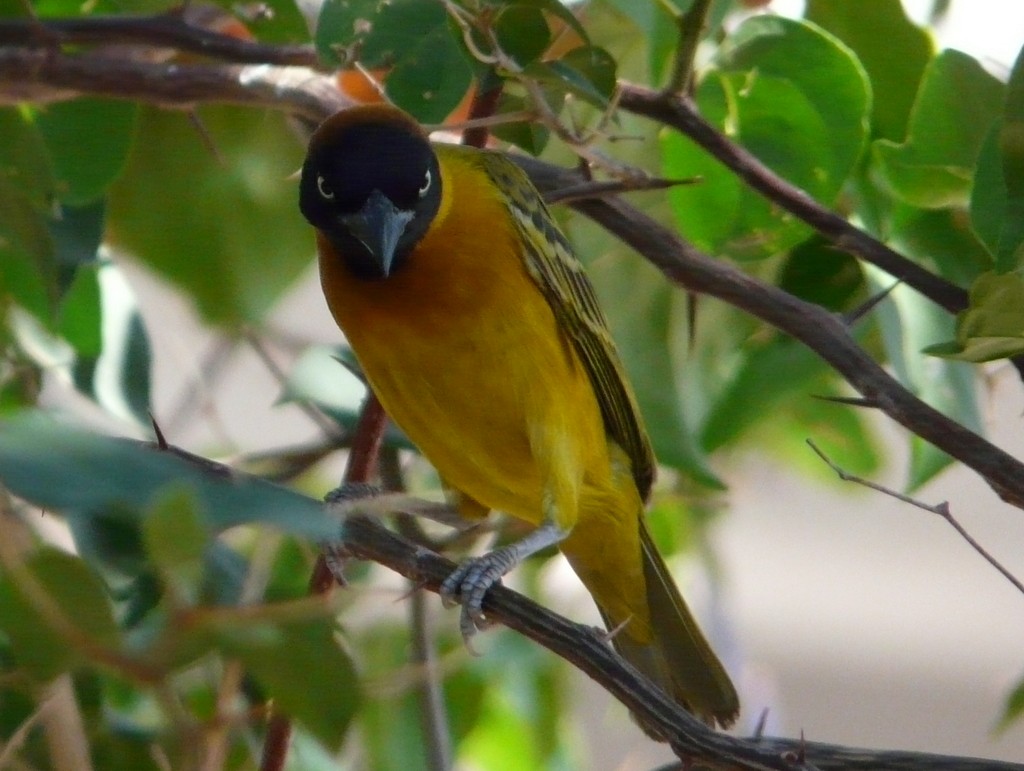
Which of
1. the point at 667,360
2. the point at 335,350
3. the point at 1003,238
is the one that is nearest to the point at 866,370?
the point at 1003,238

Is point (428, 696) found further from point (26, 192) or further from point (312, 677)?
point (312, 677)

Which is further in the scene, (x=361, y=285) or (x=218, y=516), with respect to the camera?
(x=361, y=285)

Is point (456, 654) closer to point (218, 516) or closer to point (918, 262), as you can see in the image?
point (918, 262)

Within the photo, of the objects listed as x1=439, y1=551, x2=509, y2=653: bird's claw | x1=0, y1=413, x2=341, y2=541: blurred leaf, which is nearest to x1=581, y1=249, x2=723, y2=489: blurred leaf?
x1=439, y1=551, x2=509, y2=653: bird's claw

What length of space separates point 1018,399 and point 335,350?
4.13 meters

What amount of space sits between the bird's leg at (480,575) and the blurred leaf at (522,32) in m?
0.55

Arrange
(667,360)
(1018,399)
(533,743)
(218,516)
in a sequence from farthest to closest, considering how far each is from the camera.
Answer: (1018,399) < (533,743) < (667,360) < (218,516)

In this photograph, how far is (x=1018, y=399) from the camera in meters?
5.53

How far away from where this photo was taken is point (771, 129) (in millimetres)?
1700

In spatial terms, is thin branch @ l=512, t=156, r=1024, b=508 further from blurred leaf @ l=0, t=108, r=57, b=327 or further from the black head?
blurred leaf @ l=0, t=108, r=57, b=327

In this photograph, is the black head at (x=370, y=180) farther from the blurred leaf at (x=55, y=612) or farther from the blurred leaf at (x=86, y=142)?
the blurred leaf at (x=55, y=612)

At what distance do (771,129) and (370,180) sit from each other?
503 millimetres

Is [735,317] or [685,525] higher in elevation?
[735,317]

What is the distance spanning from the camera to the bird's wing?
190 cm
